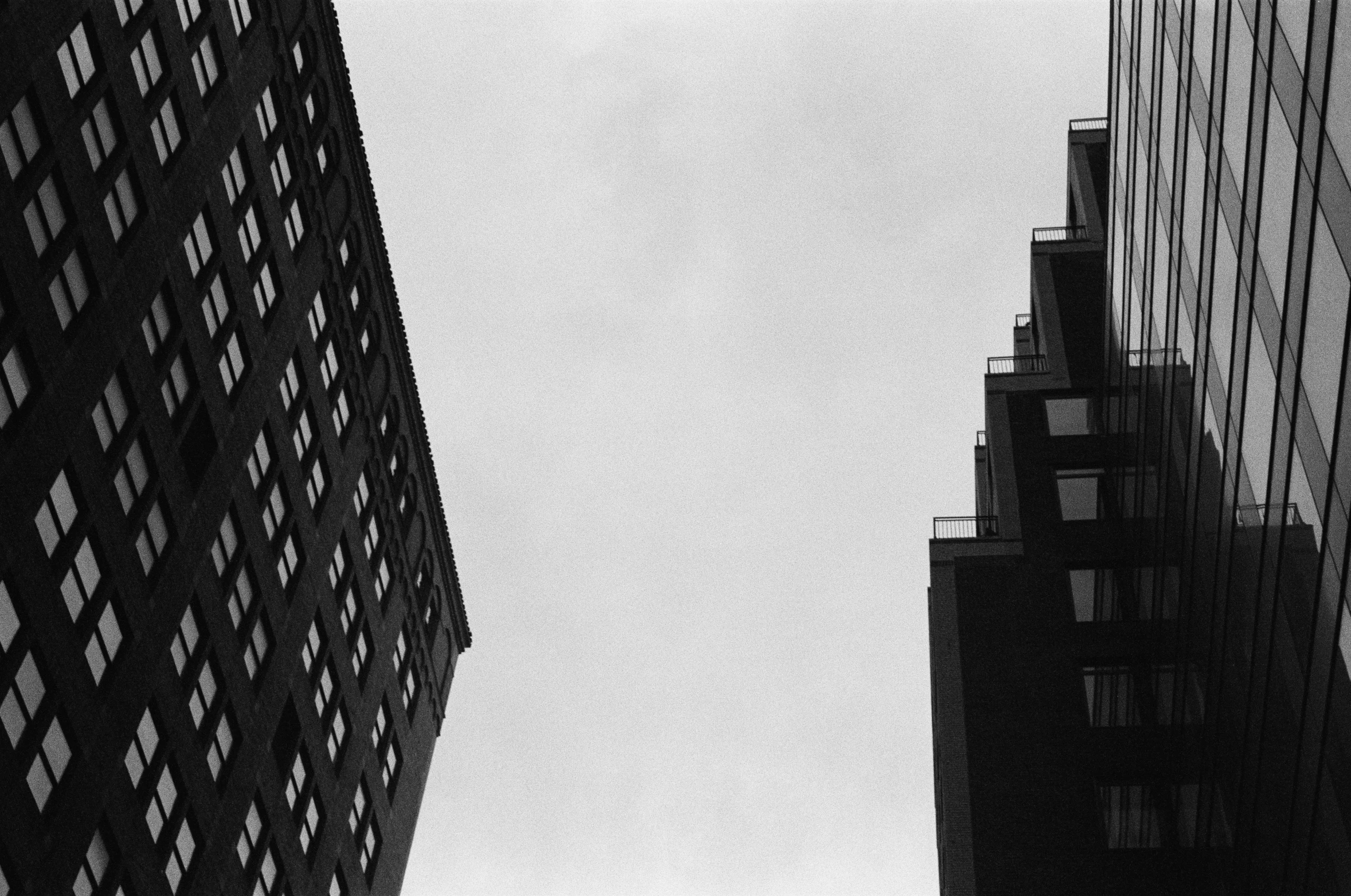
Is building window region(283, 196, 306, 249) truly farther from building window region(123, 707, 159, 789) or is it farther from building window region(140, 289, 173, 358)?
building window region(123, 707, 159, 789)

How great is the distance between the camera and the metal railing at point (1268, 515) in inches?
971

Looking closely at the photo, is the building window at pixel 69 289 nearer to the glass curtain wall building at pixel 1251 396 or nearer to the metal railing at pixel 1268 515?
the glass curtain wall building at pixel 1251 396

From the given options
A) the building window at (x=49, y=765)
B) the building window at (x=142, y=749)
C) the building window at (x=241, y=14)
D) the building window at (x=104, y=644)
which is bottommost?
the building window at (x=49, y=765)

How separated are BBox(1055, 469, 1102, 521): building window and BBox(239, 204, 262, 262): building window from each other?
24.6 metres

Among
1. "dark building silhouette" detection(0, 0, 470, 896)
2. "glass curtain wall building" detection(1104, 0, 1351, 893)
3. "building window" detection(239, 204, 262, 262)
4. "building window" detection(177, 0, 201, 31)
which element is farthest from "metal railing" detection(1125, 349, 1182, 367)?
"building window" detection(177, 0, 201, 31)

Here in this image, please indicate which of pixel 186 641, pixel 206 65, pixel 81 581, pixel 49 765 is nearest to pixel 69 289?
pixel 81 581

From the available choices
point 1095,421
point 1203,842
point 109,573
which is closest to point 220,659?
point 109,573

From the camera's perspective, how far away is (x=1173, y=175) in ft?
112

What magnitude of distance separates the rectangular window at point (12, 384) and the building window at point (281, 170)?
14.6 meters

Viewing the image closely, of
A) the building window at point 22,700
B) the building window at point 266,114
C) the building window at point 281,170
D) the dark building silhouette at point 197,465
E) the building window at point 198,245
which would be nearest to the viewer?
the building window at point 22,700

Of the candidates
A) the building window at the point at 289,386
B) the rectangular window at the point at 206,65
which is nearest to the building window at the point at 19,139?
the rectangular window at the point at 206,65

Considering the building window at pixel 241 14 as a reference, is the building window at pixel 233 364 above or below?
below

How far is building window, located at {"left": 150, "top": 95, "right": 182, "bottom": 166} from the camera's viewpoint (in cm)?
3647

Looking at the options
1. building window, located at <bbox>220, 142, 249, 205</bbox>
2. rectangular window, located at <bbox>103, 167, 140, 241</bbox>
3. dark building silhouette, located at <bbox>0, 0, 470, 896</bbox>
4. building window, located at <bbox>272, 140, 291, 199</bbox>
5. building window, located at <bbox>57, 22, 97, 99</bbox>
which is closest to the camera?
dark building silhouette, located at <bbox>0, 0, 470, 896</bbox>
